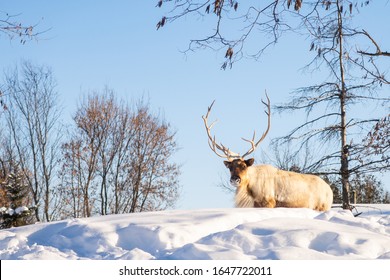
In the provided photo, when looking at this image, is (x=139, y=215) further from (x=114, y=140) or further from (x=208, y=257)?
(x=114, y=140)

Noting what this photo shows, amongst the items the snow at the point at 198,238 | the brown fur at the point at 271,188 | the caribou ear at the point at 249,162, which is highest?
the caribou ear at the point at 249,162

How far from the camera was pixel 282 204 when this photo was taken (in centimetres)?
1062

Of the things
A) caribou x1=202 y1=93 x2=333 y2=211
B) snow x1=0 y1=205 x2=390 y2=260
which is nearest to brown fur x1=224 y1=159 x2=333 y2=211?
caribou x1=202 y1=93 x2=333 y2=211

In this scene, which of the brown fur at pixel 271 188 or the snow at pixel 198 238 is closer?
the snow at pixel 198 238

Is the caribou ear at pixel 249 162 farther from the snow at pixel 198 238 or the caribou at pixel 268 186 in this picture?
the snow at pixel 198 238

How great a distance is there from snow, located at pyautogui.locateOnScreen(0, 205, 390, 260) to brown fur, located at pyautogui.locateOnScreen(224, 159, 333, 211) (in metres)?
2.18

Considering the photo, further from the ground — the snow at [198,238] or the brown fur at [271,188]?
the brown fur at [271,188]

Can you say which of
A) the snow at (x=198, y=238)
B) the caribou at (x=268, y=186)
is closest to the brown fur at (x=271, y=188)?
the caribou at (x=268, y=186)

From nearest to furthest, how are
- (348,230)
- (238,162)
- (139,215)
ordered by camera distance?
(348,230) < (139,215) < (238,162)

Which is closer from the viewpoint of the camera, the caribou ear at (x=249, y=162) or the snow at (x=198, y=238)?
the snow at (x=198, y=238)

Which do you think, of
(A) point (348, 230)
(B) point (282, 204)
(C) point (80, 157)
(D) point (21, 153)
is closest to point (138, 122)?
(C) point (80, 157)

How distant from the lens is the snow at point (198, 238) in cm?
529

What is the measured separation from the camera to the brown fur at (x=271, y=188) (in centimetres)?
1027
